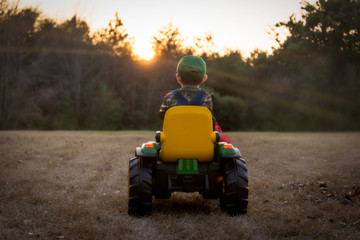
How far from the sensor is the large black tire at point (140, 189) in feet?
15.2

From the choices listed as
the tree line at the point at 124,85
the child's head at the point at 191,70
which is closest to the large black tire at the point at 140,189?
the child's head at the point at 191,70

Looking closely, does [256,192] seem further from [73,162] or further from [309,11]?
[73,162]

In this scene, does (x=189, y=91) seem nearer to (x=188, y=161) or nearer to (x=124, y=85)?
(x=188, y=161)

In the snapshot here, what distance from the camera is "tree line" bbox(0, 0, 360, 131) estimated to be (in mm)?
31859

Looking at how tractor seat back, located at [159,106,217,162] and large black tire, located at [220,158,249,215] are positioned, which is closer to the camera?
tractor seat back, located at [159,106,217,162]

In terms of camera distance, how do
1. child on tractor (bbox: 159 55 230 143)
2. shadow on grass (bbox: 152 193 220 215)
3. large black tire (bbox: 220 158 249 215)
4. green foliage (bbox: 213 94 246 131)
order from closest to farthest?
1. large black tire (bbox: 220 158 249 215)
2. child on tractor (bbox: 159 55 230 143)
3. shadow on grass (bbox: 152 193 220 215)
4. green foliage (bbox: 213 94 246 131)

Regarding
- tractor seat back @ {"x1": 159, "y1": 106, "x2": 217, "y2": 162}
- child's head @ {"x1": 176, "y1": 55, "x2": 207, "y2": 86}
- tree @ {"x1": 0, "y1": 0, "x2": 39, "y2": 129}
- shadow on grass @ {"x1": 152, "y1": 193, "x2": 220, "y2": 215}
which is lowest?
shadow on grass @ {"x1": 152, "y1": 193, "x2": 220, "y2": 215}

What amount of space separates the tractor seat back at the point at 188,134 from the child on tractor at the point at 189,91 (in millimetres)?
261

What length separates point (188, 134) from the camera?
4.59 metres

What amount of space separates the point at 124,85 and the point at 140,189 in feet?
121

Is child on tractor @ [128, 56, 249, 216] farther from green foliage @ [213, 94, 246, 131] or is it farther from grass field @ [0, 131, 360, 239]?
green foliage @ [213, 94, 246, 131]

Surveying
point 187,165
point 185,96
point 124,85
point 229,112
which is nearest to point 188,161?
point 187,165

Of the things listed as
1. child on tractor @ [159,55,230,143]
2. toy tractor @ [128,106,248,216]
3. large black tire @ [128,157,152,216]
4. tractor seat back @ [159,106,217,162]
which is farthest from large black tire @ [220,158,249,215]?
large black tire @ [128,157,152,216]

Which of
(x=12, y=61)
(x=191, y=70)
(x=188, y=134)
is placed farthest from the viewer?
(x=12, y=61)
